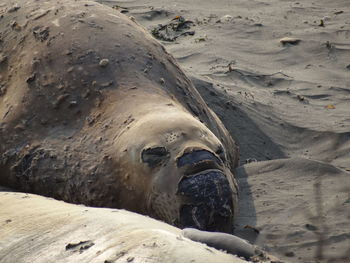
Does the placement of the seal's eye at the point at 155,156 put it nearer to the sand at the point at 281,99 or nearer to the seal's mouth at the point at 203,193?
the seal's mouth at the point at 203,193

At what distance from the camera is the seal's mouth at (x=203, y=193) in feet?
13.9

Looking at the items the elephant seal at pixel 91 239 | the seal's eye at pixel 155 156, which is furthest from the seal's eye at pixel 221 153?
the elephant seal at pixel 91 239

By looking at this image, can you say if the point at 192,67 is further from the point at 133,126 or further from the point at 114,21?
the point at 133,126

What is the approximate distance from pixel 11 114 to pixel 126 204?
126 centimetres

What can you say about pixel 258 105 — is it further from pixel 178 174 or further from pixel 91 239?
pixel 91 239

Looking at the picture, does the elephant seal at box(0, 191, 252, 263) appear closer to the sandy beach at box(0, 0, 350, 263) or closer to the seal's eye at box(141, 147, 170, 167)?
the sandy beach at box(0, 0, 350, 263)

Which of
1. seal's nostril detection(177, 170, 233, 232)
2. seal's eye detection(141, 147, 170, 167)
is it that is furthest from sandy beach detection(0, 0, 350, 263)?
seal's nostril detection(177, 170, 233, 232)

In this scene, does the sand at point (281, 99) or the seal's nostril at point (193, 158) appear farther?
the sand at point (281, 99)

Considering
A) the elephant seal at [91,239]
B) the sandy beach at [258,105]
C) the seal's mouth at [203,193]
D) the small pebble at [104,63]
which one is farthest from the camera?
the small pebble at [104,63]

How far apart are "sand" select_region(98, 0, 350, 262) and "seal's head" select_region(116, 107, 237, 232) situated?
1.00ft

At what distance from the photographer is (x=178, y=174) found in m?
4.28

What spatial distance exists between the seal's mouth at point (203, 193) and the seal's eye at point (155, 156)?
10 centimetres

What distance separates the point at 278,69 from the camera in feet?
26.4

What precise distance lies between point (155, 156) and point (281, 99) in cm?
314
